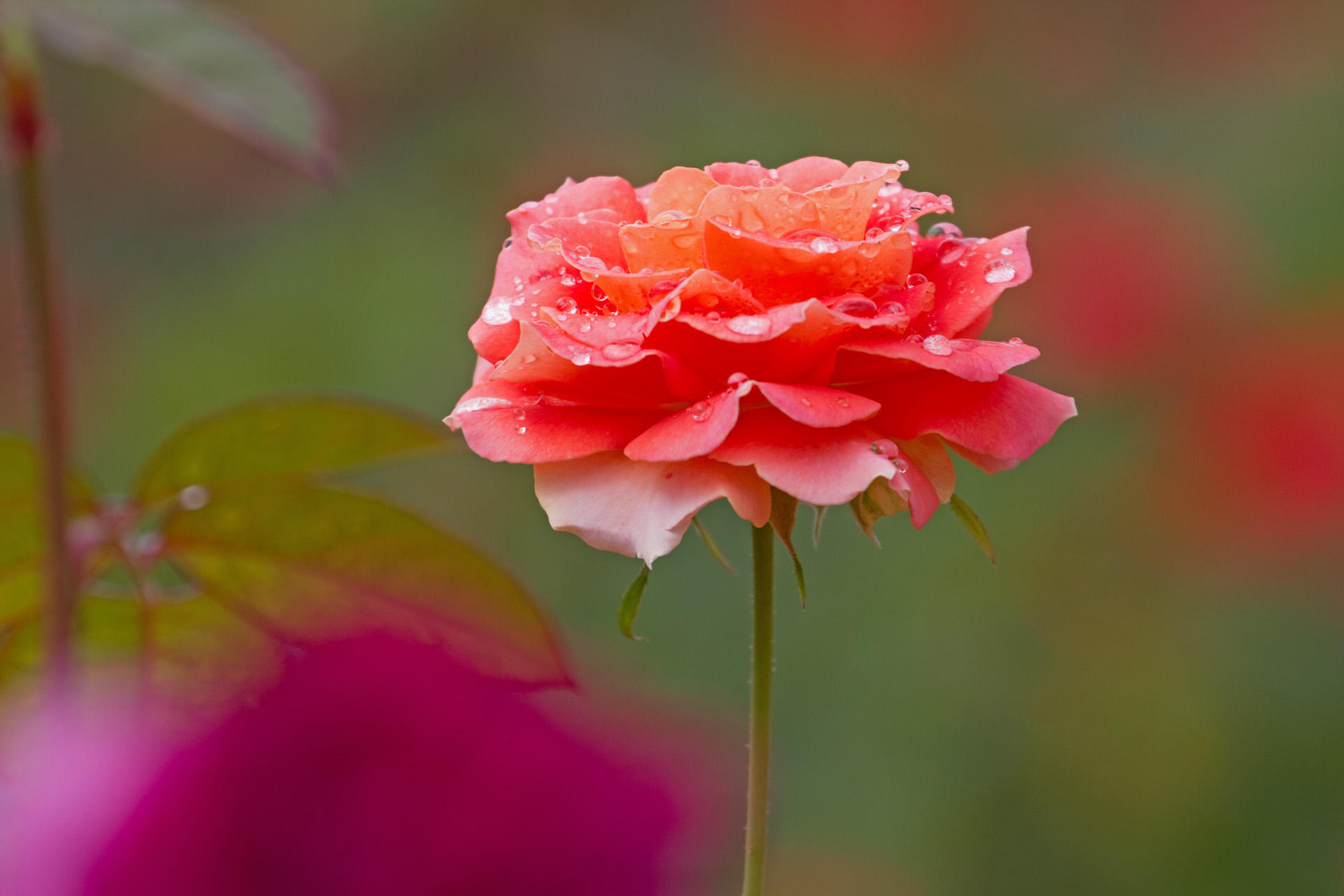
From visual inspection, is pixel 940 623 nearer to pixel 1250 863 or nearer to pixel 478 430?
pixel 1250 863

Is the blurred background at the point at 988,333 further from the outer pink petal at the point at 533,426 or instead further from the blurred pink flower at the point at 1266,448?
the outer pink petal at the point at 533,426

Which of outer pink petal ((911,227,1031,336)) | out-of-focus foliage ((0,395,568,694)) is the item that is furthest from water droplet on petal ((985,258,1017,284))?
out-of-focus foliage ((0,395,568,694))

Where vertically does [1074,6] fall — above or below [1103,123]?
above

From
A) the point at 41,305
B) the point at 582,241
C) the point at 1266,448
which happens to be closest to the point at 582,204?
the point at 582,241

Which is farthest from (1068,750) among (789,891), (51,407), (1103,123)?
(51,407)

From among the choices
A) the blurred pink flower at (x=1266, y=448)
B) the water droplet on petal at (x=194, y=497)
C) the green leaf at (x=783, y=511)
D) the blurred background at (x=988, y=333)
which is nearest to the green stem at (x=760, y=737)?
the green leaf at (x=783, y=511)

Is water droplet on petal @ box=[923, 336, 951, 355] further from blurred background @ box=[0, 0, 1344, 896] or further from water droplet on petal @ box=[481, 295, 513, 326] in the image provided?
blurred background @ box=[0, 0, 1344, 896]
